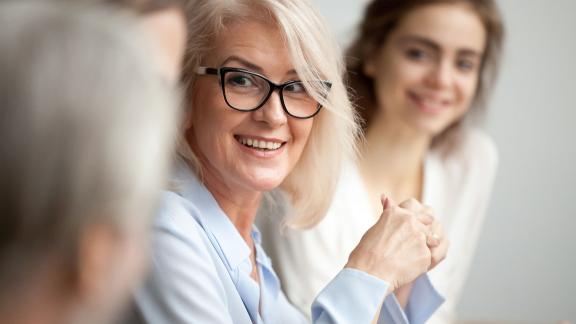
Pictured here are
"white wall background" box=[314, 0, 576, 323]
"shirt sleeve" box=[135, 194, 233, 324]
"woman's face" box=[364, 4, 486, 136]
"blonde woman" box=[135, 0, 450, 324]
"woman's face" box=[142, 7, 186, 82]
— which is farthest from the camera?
"white wall background" box=[314, 0, 576, 323]

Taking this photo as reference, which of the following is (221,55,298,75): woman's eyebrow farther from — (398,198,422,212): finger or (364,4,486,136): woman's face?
(364,4,486,136): woman's face

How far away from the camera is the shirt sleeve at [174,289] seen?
3.60ft

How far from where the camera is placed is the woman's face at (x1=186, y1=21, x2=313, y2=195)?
4.15 ft

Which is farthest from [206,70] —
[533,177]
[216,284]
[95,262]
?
[533,177]

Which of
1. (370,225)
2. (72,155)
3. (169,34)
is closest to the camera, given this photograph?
(72,155)

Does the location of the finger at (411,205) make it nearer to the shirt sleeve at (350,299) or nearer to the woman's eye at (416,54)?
the shirt sleeve at (350,299)

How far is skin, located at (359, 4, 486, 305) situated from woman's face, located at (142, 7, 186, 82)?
4.46 ft

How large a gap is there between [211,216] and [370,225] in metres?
0.85

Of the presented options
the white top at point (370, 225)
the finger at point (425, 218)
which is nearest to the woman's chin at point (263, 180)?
the finger at point (425, 218)

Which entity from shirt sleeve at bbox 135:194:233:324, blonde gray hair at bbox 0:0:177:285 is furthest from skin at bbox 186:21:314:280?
blonde gray hair at bbox 0:0:177:285

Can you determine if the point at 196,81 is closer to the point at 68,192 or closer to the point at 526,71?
the point at 68,192

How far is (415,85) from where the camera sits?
2.17 metres

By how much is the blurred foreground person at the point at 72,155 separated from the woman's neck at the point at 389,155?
1691 mm

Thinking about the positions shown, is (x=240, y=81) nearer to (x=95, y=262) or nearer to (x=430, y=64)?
(x=95, y=262)
